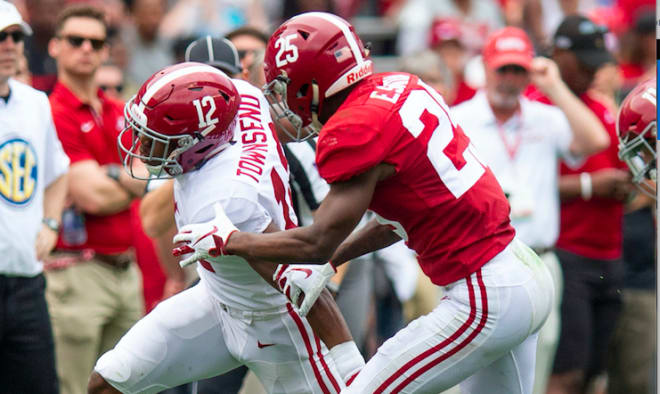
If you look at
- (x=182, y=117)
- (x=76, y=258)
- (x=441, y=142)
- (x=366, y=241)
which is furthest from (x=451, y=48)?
(x=441, y=142)

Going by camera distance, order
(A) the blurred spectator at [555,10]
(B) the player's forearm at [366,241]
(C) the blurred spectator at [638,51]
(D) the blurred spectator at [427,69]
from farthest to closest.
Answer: (A) the blurred spectator at [555,10] < (C) the blurred spectator at [638,51] < (D) the blurred spectator at [427,69] < (B) the player's forearm at [366,241]

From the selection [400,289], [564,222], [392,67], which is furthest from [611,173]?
[392,67]

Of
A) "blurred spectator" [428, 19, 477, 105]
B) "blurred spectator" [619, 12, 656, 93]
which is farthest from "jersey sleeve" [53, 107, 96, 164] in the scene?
"blurred spectator" [619, 12, 656, 93]

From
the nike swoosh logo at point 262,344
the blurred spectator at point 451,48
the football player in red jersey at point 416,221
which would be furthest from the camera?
the blurred spectator at point 451,48

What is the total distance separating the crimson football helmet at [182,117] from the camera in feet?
13.3

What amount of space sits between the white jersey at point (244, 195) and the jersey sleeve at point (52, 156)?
1267 mm

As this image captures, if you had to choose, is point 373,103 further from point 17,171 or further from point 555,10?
point 555,10

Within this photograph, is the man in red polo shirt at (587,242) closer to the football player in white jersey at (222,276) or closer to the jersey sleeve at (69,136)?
the football player in white jersey at (222,276)

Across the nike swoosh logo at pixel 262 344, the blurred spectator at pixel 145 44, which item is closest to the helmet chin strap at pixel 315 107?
the nike swoosh logo at pixel 262 344

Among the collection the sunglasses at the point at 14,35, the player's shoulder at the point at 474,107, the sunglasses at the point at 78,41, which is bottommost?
the player's shoulder at the point at 474,107

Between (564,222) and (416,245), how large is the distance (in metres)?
2.81

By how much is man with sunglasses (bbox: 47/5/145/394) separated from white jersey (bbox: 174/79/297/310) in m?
1.82

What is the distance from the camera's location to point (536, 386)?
6.54 m

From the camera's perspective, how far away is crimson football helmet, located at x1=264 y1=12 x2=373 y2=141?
3.79 metres
